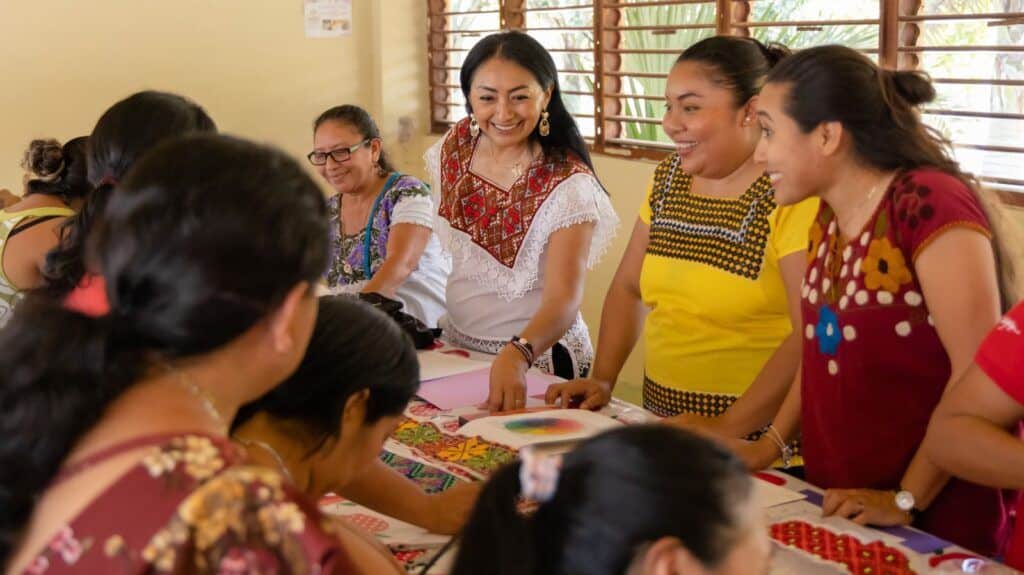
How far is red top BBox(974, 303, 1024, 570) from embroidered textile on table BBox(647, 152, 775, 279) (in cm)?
70

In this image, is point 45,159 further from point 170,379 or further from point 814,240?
point 170,379

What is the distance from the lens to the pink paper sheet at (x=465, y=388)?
2.50 m

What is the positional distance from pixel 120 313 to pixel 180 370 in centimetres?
8

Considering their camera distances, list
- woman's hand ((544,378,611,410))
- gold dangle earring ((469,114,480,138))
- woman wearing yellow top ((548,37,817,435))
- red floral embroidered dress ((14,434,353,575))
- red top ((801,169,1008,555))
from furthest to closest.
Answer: gold dangle earring ((469,114,480,138)), woman's hand ((544,378,611,410)), woman wearing yellow top ((548,37,817,435)), red top ((801,169,1008,555)), red floral embroidered dress ((14,434,353,575))

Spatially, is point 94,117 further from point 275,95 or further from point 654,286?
point 654,286

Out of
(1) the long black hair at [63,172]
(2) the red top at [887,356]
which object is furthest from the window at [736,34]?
(1) the long black hair at [63,172]

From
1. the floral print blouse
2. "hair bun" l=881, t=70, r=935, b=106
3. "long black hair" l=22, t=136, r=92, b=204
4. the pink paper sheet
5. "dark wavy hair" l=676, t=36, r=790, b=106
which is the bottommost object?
the pink paper sheet

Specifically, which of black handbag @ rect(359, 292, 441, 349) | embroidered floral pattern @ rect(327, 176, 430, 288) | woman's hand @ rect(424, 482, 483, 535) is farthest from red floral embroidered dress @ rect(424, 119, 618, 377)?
woman's hand @ rect(424, 482, 483, 535)

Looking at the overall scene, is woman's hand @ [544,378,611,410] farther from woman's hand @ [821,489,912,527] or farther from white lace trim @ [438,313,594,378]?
woman's hand @ [821,489,912,527]

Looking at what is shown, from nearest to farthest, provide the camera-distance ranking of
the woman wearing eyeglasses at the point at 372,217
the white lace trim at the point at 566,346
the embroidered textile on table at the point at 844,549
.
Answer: the embroidered textile on table at the point at 844,549
the white lace trim at the point at 566,346
the woman wearing eyeglasses at the point at 372,217

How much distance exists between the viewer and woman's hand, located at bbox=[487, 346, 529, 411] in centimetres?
244

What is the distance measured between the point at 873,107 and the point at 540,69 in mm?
1094

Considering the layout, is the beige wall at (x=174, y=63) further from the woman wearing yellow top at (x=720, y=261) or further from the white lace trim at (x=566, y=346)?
the woman wearing yellow top at (x=720, y=261)

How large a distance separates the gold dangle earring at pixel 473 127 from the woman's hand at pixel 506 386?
796 mm
